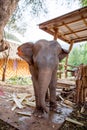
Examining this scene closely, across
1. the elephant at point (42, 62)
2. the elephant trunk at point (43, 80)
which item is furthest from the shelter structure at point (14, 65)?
the elephant trunk at point (43, 80)

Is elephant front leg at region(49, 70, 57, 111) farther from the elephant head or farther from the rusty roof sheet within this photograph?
the rusty roof sheet

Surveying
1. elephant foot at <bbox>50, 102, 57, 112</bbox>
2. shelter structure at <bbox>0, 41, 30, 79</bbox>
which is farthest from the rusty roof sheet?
shelter structure at <bbox>0, 41, 30, 79</bbox>

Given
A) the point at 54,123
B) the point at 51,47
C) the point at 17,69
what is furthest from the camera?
the point at 17,69

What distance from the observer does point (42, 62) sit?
113 inches

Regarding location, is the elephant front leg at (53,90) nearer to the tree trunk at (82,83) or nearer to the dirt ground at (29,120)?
the dirt ground at (29,120)

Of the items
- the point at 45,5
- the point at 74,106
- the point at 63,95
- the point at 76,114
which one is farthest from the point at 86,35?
the point at 76,114

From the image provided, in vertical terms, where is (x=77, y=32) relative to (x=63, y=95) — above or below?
above

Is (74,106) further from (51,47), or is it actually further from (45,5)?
(45,5)

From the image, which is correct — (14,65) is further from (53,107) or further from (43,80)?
(43,80)

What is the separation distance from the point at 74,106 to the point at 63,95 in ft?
3.68

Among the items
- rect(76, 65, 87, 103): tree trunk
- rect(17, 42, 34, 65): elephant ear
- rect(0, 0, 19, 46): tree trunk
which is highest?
rect(0, 0, 19, 46): tree trunk

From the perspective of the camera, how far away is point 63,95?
5.05 m

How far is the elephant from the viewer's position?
9.49 feet

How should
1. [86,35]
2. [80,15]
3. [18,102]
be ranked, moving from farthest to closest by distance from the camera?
[86,35] → [80,15] → [18,102]
